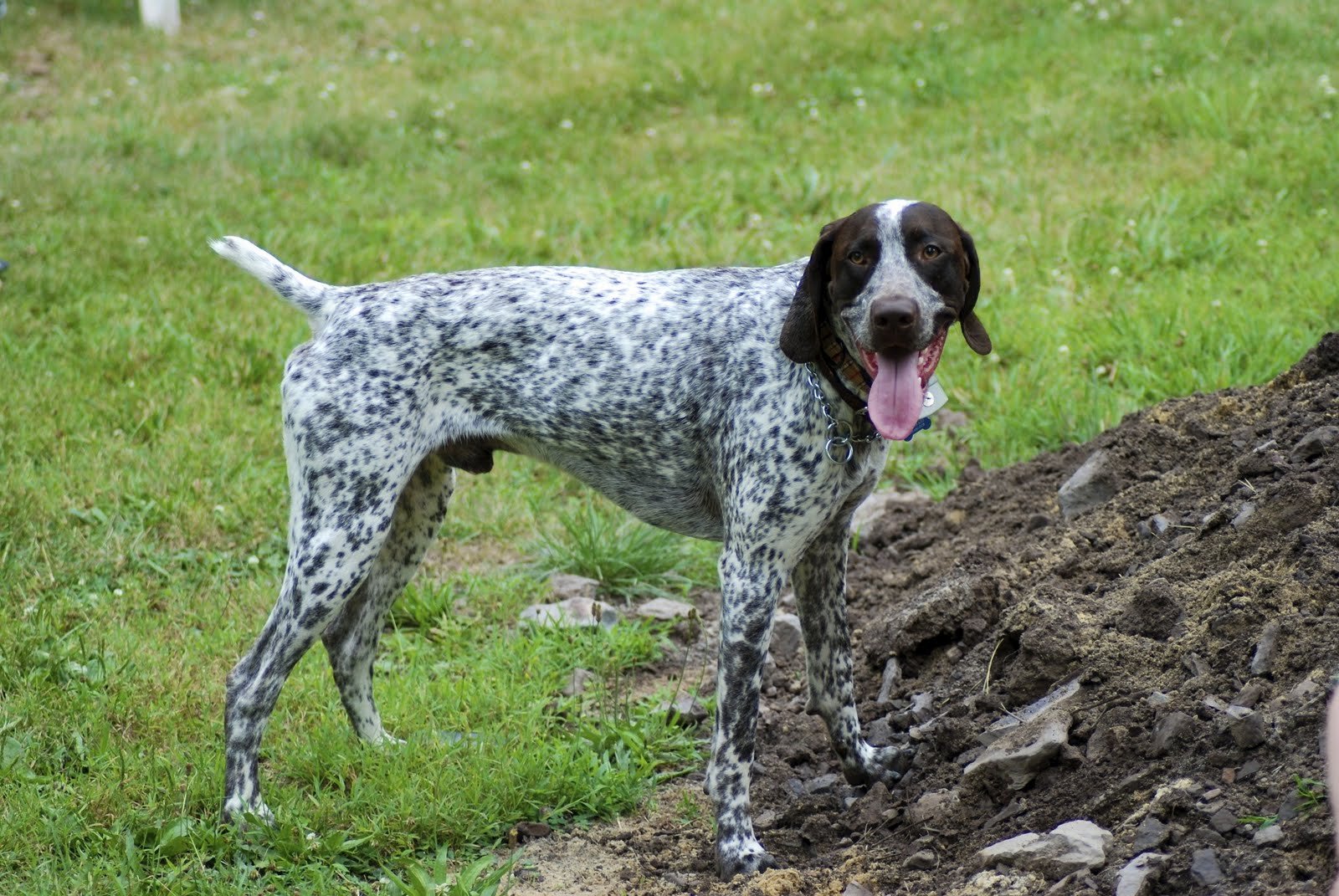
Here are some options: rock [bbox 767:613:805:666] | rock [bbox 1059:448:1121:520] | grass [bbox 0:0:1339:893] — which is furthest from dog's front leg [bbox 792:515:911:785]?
rock [bbox 1059:448:1121:520]

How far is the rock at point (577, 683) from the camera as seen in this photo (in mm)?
4746

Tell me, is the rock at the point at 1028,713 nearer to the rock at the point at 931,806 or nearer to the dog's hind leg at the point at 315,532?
the rock at the point at 931,806

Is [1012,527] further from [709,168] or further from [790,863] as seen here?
[709,168]

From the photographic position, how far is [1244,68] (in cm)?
920

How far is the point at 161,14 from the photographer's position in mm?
11664

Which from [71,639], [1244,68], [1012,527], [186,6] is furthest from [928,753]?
[186,6]

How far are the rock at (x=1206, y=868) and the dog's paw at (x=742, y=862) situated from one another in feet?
3.85

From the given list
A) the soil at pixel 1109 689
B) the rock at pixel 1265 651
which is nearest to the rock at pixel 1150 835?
the soil at pixel 1109 689

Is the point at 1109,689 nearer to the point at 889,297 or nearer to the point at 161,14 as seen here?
the point at 889,297

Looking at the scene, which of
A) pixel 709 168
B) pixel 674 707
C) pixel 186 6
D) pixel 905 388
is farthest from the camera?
pixel 186 6

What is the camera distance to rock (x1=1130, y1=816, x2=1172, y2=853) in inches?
115

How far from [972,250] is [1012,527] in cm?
177

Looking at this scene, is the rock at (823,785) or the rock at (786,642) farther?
the rock at (786,642)

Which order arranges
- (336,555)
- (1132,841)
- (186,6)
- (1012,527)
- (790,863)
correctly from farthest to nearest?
(186,6)
(1012,527)
(336,555)
(790,863)
(1132,841)
